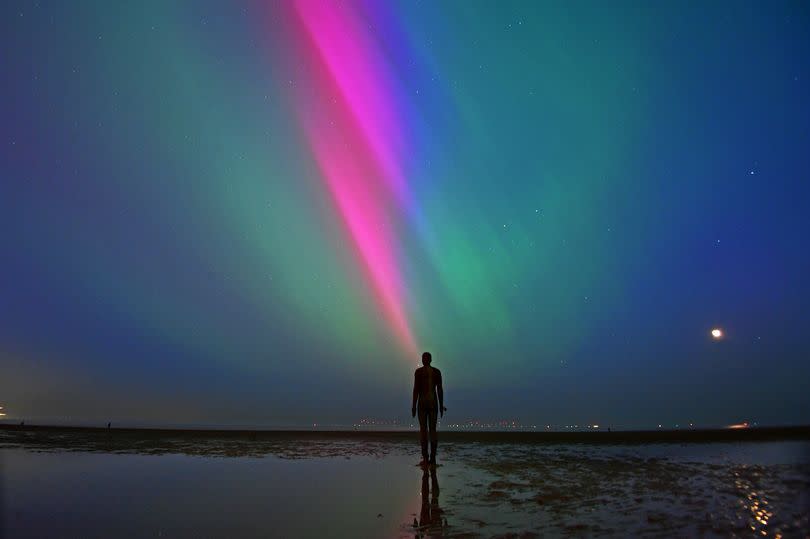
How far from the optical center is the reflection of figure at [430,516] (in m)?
5.49

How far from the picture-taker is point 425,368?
47.1 ft

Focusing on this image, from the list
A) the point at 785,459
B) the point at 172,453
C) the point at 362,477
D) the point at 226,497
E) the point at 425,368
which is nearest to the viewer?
the point at 226,497

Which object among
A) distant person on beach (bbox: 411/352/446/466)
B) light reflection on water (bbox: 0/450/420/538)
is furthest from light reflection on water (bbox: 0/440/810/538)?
distant person on beach (bbox: 411/352/446/466)

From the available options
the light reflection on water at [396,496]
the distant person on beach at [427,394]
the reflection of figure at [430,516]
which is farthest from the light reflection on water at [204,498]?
the distant person on beach at [427,394]

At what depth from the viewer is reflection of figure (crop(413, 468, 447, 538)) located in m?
5.49

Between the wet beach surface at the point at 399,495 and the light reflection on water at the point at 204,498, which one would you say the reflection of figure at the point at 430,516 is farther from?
the light reflection on water at the point at 204,498

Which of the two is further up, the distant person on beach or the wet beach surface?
the distant person on beach

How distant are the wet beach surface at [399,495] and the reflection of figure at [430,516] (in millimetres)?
29

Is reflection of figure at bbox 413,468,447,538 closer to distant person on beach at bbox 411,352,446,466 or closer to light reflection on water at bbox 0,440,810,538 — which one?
light reflection on water at bbox 0,440,810,538

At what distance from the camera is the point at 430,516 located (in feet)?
20.8

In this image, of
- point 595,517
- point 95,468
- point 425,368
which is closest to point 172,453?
point 95,468

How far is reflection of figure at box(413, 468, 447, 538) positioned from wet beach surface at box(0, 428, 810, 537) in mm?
29

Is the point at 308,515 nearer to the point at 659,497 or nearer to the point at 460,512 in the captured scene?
the point at 460,512

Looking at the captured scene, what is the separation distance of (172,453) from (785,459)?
17.7 m
